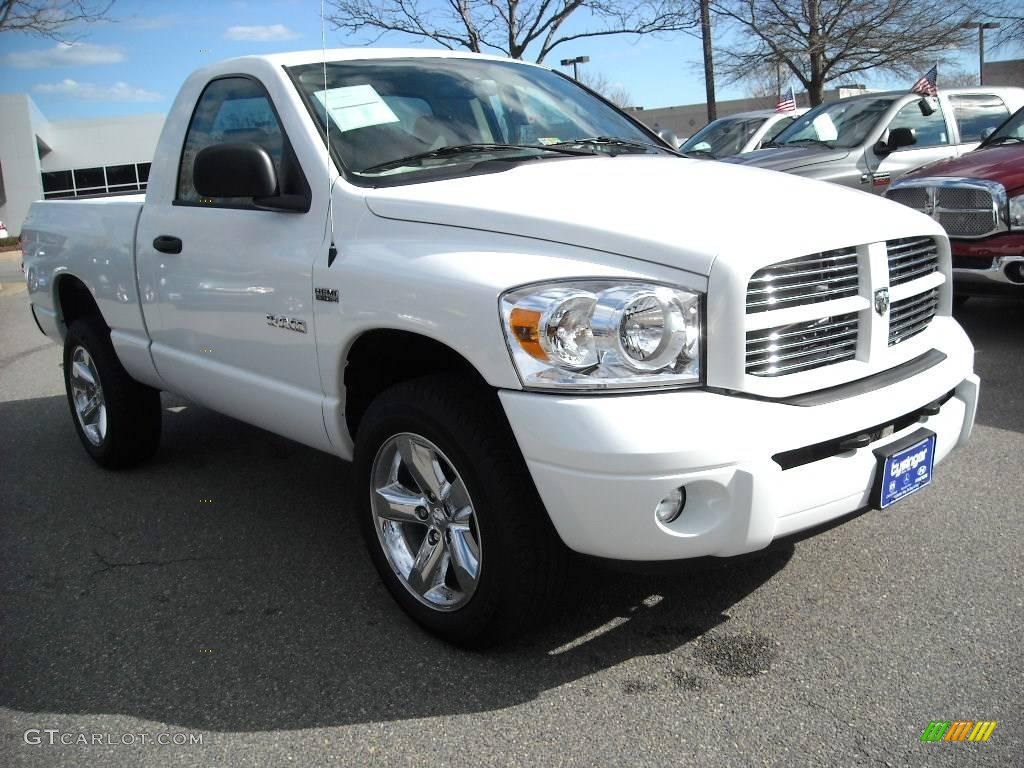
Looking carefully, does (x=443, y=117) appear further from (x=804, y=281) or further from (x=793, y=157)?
(x=793, y=157)

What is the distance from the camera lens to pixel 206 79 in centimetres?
410

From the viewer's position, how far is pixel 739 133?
12742mm

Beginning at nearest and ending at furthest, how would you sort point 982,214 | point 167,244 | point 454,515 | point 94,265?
point 454,515, point 167,244, point 94,265, point 982,214

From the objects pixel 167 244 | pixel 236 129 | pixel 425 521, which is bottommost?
pixel 425 521

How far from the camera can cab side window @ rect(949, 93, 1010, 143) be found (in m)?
9.99

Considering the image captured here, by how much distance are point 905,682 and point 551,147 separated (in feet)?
7.25

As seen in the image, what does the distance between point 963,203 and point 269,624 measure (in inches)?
221

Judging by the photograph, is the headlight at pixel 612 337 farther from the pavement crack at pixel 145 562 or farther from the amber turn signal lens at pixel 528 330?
the pavement crack at pixel 145 562

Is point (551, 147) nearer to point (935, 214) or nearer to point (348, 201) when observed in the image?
point (348, 201)

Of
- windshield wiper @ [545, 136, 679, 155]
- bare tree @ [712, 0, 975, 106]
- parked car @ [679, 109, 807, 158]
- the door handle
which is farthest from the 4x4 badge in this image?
bare tree @ [712, 0, 975, 106]

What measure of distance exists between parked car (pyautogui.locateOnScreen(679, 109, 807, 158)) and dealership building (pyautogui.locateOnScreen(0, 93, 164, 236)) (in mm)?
29750

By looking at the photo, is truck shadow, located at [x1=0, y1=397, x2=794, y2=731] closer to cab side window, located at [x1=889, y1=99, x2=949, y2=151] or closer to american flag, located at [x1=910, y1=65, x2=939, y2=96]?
cab side window, located at [x1=889, y1=99, x2=949, y2=151]

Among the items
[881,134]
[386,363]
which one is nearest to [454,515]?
[386,363]

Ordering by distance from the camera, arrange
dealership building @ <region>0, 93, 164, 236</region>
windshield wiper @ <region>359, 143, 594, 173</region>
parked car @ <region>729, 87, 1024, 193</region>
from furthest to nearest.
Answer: dealership building @ <region>0, 93, 164, 236</region>
parked car @ <region>729, 87, 1024, 193</region>
windshield wiper @ <region>359, 143, 594, 173</region>
